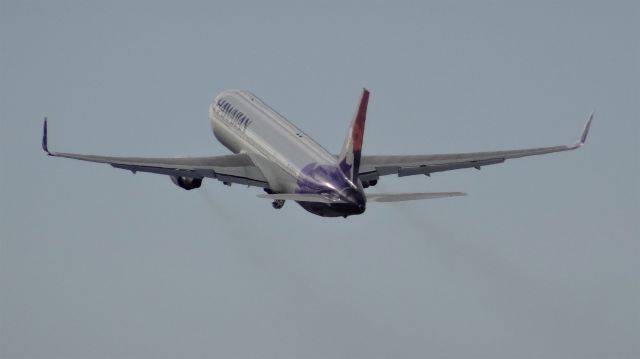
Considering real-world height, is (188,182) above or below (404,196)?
below

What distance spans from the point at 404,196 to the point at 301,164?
12242 mm

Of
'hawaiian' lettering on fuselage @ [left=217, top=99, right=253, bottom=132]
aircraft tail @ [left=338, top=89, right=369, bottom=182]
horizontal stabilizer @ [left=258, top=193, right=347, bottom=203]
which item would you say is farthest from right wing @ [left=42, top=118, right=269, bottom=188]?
aircraft tail @ [left=338, top=89, right=369, bottom=182]

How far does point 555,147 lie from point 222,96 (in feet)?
94.8

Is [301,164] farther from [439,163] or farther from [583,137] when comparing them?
[583,137]

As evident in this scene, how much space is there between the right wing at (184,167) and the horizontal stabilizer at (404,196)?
469 inches

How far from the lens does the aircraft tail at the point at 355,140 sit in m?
92.4

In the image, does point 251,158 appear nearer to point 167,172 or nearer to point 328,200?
point 167,172

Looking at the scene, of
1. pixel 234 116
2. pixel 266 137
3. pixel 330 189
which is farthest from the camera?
pixel 234 116

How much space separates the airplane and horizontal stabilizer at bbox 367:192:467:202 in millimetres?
22

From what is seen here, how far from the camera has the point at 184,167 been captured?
328ft

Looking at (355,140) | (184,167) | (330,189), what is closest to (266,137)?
(184,167)

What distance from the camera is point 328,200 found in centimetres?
9200

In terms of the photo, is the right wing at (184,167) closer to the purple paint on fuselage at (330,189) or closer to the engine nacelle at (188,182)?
the engine nacelle at (188,182)

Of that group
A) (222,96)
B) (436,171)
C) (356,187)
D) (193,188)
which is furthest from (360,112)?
(222,96)
